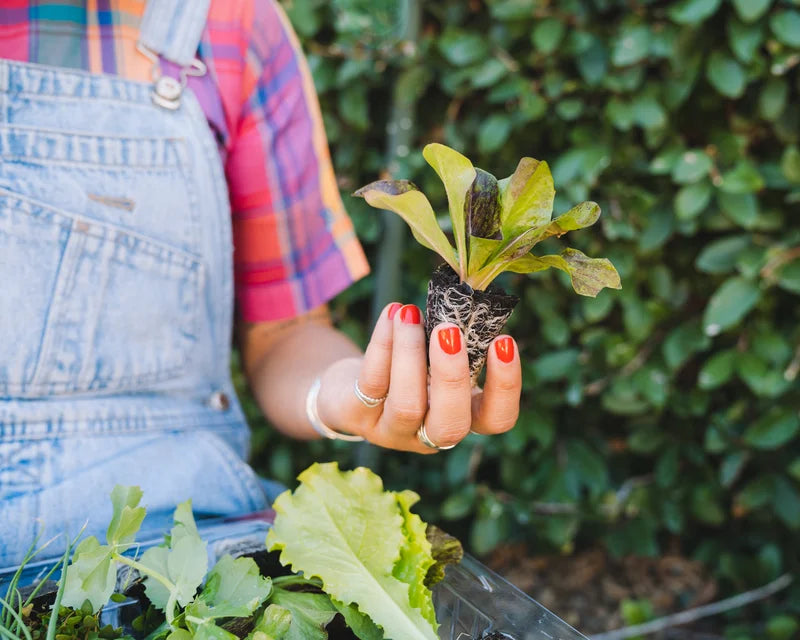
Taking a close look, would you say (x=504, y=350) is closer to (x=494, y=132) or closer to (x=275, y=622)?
(x=275, y=622)

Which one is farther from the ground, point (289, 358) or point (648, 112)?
point (648, 112)

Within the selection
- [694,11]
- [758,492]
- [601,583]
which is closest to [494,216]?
[694,11]

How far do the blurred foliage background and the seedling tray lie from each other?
849 mm

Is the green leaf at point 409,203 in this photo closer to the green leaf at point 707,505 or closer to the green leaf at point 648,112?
the green leaf at point 648,112

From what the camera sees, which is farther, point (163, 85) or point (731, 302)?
point (731, 302)

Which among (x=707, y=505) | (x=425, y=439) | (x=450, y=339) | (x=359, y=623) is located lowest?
(x=707, y=505)

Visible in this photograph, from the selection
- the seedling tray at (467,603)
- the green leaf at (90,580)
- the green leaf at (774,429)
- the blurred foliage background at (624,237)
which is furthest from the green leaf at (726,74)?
the green leaf at (90,580)

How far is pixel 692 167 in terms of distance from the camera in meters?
1.24

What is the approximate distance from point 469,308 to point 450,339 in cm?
3

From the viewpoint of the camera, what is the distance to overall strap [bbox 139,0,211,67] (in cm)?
79

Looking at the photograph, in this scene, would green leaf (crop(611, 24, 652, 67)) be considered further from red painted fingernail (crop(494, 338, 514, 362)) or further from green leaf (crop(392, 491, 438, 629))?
green leaf (crop(392, 491, 438, 629))

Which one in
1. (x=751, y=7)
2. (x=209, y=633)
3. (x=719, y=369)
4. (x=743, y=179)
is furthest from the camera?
(x=719, y=369)

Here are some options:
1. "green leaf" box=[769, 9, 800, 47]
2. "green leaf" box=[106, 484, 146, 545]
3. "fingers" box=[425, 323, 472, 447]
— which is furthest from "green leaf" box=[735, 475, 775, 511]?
"green leaf" box=[106, 484, 146, 545]

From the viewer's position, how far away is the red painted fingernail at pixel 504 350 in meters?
0.59
